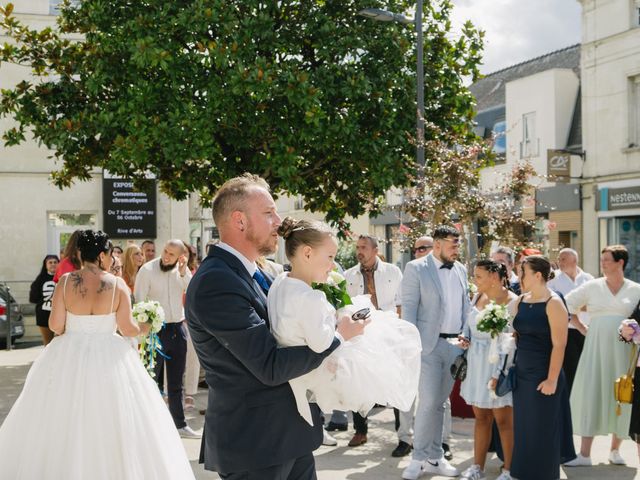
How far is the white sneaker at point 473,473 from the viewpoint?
23.2 ft

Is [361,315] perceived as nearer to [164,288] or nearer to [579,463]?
[579,463]

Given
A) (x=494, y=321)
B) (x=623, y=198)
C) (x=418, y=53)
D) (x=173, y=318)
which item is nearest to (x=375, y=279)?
(x=173, y=318)

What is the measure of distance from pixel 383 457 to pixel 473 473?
127 cm

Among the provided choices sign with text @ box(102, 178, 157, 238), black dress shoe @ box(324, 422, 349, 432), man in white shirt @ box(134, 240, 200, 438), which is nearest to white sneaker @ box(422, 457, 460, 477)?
black dress shoe @ box(324, 422, 349, 432)

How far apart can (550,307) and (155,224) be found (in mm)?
16937

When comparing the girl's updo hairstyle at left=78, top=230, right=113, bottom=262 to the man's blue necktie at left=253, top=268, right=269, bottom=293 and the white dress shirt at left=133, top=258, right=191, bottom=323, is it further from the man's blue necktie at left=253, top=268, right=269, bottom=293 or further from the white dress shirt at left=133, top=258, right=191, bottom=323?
the white dress shirt at left=133, top=258, right=191, bottom=323

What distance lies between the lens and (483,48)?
14.4 metres

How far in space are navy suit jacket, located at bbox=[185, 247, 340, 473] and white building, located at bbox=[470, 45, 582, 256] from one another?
21.8 m

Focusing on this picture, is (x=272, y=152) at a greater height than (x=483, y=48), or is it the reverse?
(x=483, y=48)

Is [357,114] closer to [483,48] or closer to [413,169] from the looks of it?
[413,169]

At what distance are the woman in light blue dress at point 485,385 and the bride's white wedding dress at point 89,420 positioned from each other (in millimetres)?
2541

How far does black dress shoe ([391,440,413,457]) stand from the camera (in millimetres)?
8172

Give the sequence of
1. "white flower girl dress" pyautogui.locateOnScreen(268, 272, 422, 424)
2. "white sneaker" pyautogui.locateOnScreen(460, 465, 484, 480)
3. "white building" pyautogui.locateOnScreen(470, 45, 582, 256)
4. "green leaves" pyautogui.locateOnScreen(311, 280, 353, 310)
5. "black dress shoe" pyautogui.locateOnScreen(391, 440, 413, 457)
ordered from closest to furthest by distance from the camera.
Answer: "white flower girl dress" pyautogui.locateOnScreen(268, 272, 422, 424) < "green leaves" pyautogui.locateOnScreen(311, 280, 353, 310) < "white sneaker" pyautogui.locateOnScreen(460, 465, 484, 480) < "black dress shoe" pyautogui.locateOnScreen(391, 440, 413, 457) < "white building" pyautogui.locateOnScreen(470, 45, 582, 256)

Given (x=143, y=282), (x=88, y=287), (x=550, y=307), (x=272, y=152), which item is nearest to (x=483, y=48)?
(x=272, y=152)
